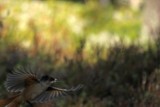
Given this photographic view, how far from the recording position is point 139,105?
615 centimetres

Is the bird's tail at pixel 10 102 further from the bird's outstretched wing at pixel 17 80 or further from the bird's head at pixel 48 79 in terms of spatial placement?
the bird's head at pixel 48 79

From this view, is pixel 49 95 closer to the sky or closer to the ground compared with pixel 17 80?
closer to the ground

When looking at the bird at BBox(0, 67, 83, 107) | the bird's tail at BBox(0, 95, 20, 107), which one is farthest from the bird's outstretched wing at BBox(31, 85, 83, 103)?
the bird's tail at BBox(0, 95, 20, 107)

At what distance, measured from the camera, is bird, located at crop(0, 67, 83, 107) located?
15.5 feet

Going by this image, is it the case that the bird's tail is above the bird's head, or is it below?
below

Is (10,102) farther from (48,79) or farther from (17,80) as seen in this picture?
(48,79)

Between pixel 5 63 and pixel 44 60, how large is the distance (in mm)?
1026

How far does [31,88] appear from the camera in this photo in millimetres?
4789

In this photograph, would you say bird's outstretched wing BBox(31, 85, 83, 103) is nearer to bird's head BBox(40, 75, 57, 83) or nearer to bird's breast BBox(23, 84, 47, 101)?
bird's breast BBox(23, 84, 47, 101)

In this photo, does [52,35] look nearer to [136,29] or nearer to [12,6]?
[12,6]

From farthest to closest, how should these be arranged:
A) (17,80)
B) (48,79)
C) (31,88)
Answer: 1. (17,80)
2. (31,88)
3. (48,79)

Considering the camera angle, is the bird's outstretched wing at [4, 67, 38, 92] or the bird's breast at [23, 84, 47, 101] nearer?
the bird's breast at [23, 84, 47, 101]

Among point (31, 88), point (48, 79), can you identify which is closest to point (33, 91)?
point (31, 88)

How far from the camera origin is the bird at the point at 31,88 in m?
4.72
